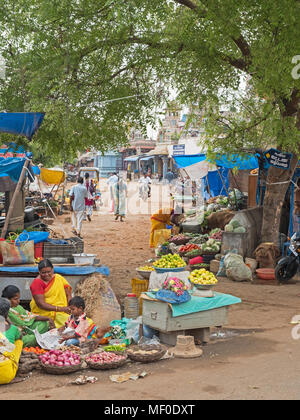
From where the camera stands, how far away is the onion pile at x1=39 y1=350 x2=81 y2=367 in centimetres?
585

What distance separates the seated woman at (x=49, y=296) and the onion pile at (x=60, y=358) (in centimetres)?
97

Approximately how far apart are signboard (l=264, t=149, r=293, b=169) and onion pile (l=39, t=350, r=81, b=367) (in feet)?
24.5

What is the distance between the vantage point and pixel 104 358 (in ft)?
19.8

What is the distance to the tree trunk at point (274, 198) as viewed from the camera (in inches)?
496

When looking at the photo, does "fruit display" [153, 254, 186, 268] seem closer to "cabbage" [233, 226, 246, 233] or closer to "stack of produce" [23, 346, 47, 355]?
"stack of produce" [23, 346, 47, 355]

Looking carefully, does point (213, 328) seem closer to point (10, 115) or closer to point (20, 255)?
point (20, 255)

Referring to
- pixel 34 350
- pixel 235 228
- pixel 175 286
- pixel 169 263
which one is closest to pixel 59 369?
pixel 34 350

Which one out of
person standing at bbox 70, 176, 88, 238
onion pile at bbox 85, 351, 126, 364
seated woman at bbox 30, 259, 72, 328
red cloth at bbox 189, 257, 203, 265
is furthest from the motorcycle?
person standing at bbox 70, 176, 88, 238

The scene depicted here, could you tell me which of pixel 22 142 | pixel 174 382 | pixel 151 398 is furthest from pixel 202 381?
pixel 22 142

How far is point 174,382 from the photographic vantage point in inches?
213

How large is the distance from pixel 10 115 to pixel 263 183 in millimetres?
7946

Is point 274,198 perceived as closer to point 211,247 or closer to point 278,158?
point 278,158

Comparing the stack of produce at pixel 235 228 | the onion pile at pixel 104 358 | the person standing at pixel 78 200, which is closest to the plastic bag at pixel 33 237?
the onion pile at pixel 104 358

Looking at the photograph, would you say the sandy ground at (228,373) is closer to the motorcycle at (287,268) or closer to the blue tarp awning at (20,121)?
the motorcycle at (287,268)
